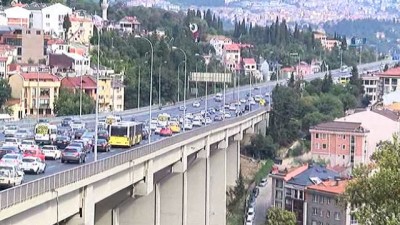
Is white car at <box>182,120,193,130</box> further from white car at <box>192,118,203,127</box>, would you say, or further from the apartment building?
the apartment building

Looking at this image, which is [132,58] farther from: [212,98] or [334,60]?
[334,60]

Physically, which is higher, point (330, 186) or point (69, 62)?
point (69, 62)

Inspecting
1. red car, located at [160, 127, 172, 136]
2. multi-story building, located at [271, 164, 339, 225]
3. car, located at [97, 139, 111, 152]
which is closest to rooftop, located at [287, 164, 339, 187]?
multi-story building, located at [271, 164, 339, 225]

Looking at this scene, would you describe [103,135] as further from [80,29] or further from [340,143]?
[80,29]

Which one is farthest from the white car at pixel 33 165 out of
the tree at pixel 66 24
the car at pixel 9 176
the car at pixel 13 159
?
the tree at pixel 66 24

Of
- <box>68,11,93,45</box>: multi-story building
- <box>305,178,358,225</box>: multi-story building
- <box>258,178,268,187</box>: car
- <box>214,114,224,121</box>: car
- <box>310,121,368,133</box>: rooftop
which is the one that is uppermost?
→ <box>68,11,93,45</box>: multi-story building

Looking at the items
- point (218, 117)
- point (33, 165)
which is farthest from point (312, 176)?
point (33, 165)

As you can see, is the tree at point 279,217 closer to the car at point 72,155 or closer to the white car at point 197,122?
the white car at point 197,122
